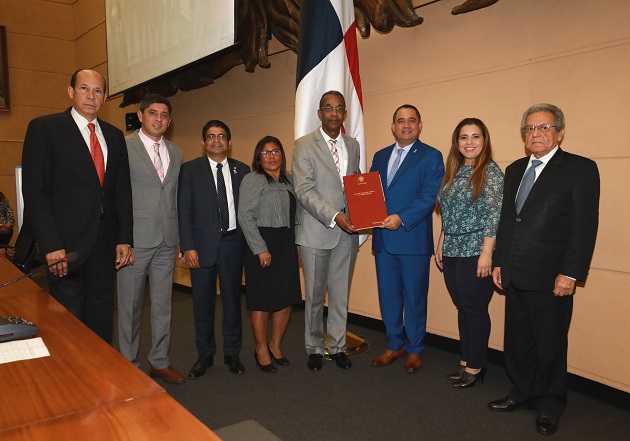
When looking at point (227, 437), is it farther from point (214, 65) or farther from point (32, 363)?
point (214, 65)

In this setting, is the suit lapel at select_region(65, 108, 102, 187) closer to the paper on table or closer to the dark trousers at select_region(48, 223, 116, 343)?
the dark trousers at select_region(48, 223, 116, 343)

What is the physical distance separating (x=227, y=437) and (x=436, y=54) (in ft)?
9.03

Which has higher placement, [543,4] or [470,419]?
[543,4]

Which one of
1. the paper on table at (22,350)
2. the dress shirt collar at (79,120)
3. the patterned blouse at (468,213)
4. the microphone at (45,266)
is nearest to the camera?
the paper on table at (22,350)

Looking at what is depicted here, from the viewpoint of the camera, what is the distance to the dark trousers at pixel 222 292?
3.11 meters

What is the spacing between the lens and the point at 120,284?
287cm

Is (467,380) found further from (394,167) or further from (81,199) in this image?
(81,199)

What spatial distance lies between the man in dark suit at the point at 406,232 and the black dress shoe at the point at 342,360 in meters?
0.18

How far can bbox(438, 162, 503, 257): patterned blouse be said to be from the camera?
8.76 ft

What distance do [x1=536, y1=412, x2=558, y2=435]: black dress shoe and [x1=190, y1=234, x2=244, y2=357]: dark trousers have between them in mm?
1748

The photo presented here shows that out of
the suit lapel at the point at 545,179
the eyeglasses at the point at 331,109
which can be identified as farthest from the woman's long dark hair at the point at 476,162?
the eyeglasses at the point at 331,109

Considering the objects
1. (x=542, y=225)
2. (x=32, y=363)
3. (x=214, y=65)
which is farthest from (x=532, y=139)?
(x=214, y=65)

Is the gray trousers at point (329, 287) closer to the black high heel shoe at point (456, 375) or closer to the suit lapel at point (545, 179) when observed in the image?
the black high heel shoe at point (456, 375)

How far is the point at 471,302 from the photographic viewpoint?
2811mm
